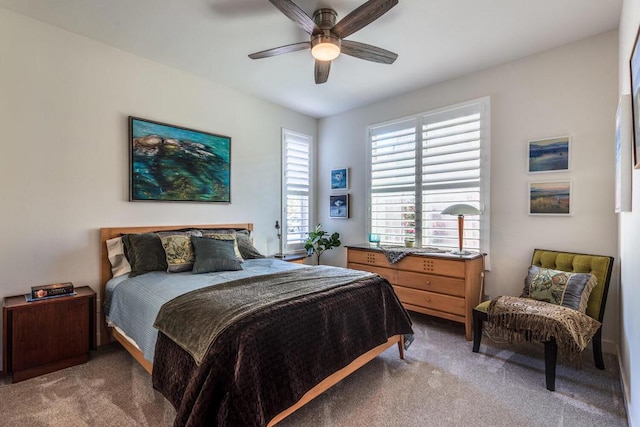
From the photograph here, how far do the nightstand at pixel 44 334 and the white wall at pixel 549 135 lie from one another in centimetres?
388

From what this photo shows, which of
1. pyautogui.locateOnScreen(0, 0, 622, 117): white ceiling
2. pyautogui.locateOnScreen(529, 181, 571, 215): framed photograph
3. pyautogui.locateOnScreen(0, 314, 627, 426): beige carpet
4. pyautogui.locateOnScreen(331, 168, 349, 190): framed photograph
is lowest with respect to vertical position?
pyautogui.locateOnScreen(0, 314, 627, 426): beige carpet

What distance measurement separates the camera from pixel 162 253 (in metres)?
2.89

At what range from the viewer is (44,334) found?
236 cm

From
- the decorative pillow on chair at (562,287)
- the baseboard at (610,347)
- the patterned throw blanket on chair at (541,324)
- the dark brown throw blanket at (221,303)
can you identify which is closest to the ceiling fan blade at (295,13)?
the dark brown throw blanket at (221,303)

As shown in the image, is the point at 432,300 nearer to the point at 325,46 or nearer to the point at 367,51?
the point at 367,51

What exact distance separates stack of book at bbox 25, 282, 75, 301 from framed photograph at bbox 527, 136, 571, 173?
4317mm

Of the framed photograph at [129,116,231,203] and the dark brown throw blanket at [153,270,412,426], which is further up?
the framed photograph at [129,116,231,203]

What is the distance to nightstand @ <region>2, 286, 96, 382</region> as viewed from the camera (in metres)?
2.24

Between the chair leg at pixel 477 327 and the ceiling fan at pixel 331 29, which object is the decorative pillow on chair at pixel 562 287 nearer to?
the chair leg at pixel 477 327

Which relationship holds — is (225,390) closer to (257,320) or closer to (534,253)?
(257,320)

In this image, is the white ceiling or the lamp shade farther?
the lamp shade

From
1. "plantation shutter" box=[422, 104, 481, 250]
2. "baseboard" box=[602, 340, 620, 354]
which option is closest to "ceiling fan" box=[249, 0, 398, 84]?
"plantation shutter" box=[422, 104, 481, 250]

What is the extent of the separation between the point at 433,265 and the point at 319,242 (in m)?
1.86

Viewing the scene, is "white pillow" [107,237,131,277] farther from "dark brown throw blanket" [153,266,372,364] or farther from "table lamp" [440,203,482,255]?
"table lamp" [440,203,482,255]
